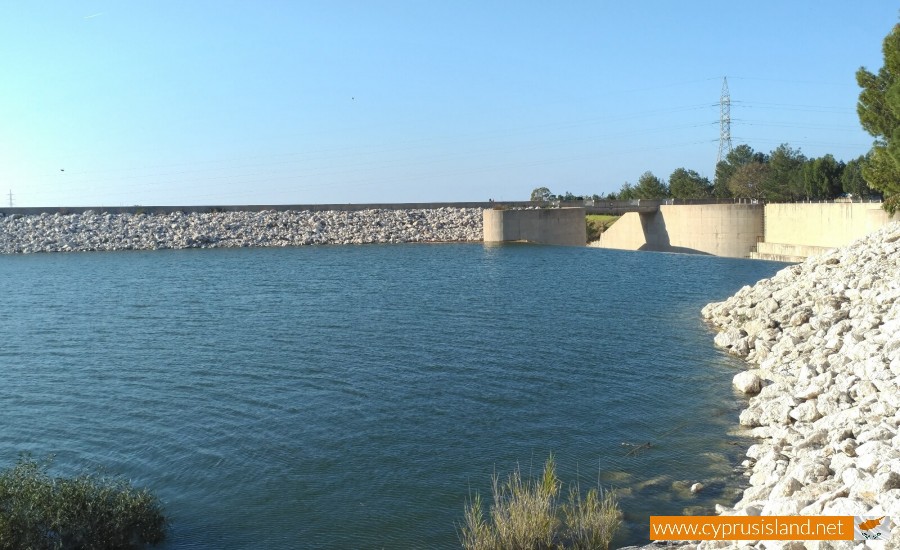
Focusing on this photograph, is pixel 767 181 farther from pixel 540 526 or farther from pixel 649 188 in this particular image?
pixel 540 526

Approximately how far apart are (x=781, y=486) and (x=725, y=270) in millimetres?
30918

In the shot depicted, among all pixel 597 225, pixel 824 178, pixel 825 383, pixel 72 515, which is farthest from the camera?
pixel 597 225

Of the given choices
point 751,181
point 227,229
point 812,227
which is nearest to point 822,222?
point 812,227

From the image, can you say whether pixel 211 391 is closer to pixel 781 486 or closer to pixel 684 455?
pixel 684 455

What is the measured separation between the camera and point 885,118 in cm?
3334

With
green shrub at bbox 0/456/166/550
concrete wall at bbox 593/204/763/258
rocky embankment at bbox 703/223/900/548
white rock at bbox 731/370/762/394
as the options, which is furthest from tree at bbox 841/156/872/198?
green shrub at bbox 0/456/166/550

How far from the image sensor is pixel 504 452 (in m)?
11.4

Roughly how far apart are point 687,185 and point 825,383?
78.3 m

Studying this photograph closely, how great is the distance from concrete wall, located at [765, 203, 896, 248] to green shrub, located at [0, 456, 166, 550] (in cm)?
3541

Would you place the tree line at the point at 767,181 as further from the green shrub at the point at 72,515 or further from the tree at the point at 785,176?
the green shrub at the point at 72,515

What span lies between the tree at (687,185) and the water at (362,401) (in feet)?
195

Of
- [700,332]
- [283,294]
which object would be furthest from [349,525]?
[283,294]

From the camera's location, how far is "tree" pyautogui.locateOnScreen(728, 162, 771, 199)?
7594cm

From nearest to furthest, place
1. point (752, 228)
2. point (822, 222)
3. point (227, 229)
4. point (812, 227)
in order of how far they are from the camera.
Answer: point (822, 222)
point (812, 227)
point (752, 228)
point (227, 229)
